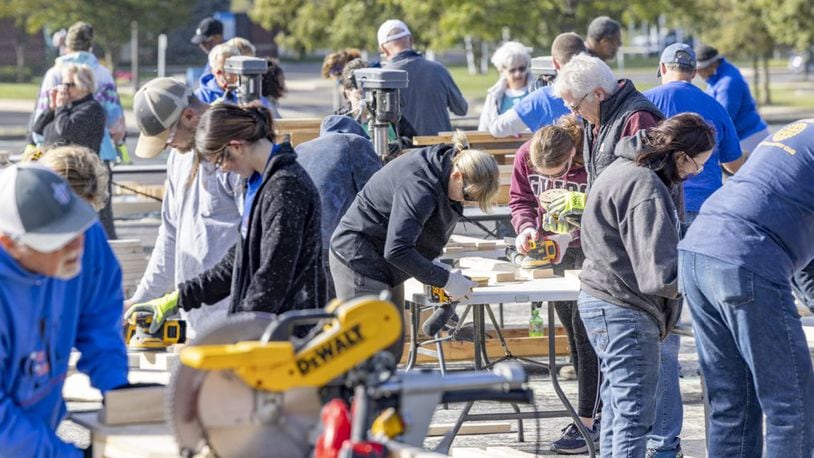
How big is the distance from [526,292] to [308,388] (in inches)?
128

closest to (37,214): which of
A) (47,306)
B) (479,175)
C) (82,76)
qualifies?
(47,306)

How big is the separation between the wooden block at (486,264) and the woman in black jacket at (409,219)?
1092 millimetres

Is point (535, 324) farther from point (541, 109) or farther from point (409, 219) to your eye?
point (409, 219)

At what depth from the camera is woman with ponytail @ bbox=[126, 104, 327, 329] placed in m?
4.52

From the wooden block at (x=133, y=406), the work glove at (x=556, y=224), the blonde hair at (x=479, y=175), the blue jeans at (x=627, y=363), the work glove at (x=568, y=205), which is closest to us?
the wooden block at (x=133, y=406)

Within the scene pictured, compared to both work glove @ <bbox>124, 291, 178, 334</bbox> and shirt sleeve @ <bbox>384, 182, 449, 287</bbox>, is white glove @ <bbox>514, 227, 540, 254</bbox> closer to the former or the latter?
shirt sleeve @ <bbox>384, 182, 449, 287</bbox>

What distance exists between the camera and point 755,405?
5.08 meters

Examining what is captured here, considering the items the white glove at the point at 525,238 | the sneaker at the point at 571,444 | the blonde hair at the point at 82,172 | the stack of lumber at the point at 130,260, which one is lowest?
the sneaker at the point at 571,444

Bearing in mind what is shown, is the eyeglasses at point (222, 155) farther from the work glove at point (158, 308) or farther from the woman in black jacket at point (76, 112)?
the woman in black jacket at point (76, 112)

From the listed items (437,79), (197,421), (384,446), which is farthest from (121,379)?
(437,79)

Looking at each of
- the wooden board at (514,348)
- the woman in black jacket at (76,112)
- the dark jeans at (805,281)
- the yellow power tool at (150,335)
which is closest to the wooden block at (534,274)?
the wooden board at (514,348)

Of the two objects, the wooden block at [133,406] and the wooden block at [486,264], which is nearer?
the wooden block at [133,406]

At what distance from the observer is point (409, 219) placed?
18.6 ft

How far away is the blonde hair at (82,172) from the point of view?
432 centimetres
